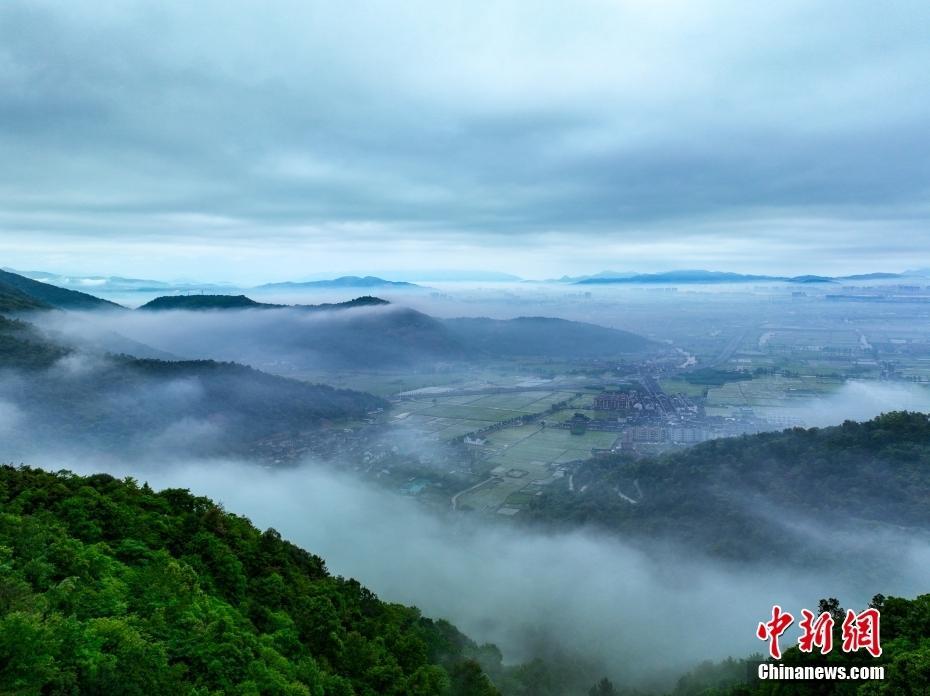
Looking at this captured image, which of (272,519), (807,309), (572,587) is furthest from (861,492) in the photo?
(807,309)

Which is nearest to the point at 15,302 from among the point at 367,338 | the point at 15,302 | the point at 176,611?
the point at 15,302

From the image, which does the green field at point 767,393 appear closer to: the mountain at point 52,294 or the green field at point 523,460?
the green field at point 523,460

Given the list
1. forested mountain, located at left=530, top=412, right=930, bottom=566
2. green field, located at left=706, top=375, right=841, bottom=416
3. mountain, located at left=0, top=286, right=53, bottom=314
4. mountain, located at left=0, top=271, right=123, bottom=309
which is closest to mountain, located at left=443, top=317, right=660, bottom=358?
green field, located at left=706, top=375, right=841, bottom=416

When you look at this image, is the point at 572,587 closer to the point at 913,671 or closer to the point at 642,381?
the point at 913,671

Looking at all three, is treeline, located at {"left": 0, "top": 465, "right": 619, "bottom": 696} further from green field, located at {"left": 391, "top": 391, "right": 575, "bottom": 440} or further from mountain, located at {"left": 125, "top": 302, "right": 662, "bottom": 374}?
mountain, located at {"left": 125, "top": 302, "right": 662, "bottom": 374}

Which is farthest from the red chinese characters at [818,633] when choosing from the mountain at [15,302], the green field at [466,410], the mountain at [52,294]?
the mountain at [52,294]

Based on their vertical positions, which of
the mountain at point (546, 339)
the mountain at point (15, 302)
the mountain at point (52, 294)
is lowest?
the mountain at point (546, 339)
